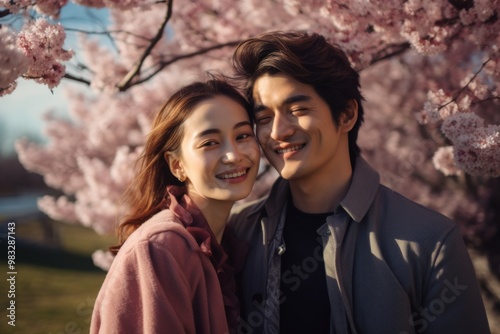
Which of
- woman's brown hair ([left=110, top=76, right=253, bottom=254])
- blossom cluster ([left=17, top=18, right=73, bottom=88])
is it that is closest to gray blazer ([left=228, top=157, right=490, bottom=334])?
woman's brown hair ([left=110, top=76, right=253, bottom=254])

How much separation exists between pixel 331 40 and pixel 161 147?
1.21 m

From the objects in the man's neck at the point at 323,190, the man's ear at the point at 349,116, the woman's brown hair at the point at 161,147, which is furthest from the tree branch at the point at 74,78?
the man's ear at the point at 349,116

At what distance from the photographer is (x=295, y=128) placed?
2.38 meters

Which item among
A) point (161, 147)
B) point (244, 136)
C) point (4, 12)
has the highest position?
point (4, 12)

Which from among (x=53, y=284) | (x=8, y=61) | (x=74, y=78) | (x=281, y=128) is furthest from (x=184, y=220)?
(x=53, y=284)

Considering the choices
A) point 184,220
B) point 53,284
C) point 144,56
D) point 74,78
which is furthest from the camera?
point 53,284

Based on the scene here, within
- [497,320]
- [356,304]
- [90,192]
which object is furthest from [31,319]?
[356,304]

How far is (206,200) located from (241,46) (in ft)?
2.61

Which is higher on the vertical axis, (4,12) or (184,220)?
(4,12)

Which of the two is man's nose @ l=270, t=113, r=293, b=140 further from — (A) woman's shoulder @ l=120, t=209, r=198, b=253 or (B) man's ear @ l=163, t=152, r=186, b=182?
(A) woman's shoulder @ l=120, t=209, r=198, b=253

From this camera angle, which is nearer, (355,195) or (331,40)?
(355,195)

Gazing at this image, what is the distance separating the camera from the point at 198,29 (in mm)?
4754

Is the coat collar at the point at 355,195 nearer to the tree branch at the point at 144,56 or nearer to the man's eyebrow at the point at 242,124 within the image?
the man's eyebrow at the point at 242,124

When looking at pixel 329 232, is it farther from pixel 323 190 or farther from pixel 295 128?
pixel 295 128
